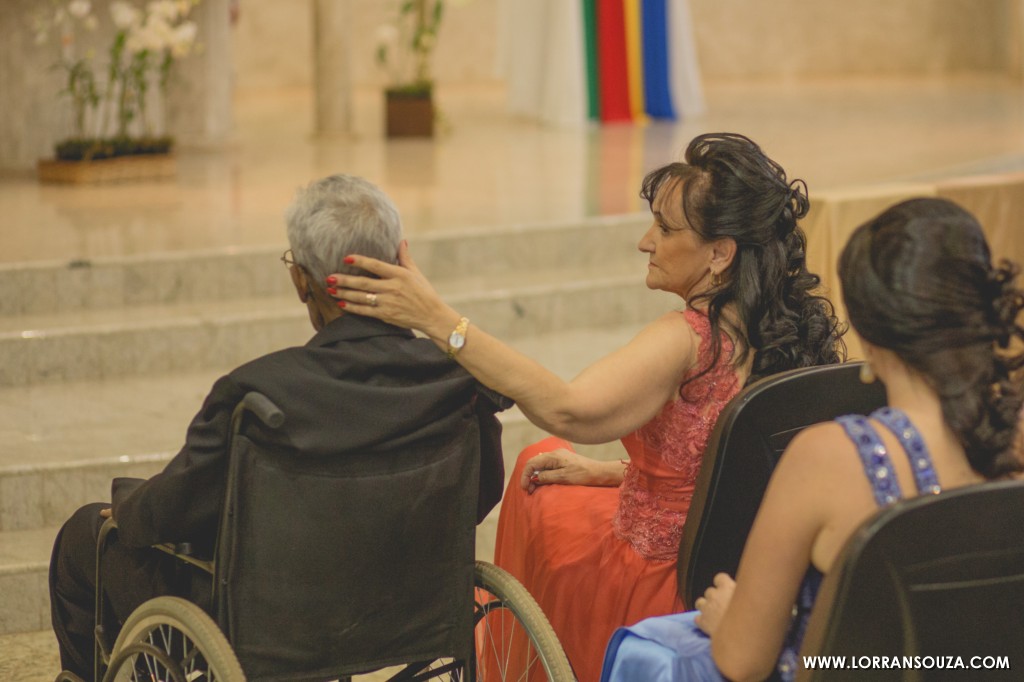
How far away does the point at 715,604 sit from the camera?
5.95 feet

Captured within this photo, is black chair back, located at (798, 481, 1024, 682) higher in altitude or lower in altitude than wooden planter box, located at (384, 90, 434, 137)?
lower

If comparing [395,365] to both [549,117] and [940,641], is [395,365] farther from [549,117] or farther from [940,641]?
[549,117]

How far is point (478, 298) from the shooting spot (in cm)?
478

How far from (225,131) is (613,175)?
8.01ft

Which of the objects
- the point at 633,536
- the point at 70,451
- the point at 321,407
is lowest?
the point at 70,451

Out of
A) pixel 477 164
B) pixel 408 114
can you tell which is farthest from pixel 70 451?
pixel 408 114

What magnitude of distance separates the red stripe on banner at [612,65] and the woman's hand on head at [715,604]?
7.72 m

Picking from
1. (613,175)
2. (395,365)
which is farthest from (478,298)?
(395,365)

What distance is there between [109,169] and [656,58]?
4.16 meters

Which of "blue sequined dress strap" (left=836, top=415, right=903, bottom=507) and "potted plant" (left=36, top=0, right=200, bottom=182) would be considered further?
"potted plant" (left=36, top=0, right=200, bottom=182)

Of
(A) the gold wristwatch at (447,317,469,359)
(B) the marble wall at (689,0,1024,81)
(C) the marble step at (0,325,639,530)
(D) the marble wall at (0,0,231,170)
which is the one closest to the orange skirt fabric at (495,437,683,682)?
(A) the gold wristwatch at (447,317,469,359)

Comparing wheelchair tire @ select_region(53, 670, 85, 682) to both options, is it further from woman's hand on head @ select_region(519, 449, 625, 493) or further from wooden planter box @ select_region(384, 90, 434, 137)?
wooden planter box @ select_region(384, 90, 434, 137)

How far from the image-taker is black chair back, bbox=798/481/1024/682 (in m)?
1.50

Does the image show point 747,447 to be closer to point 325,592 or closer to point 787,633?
point 787,633
